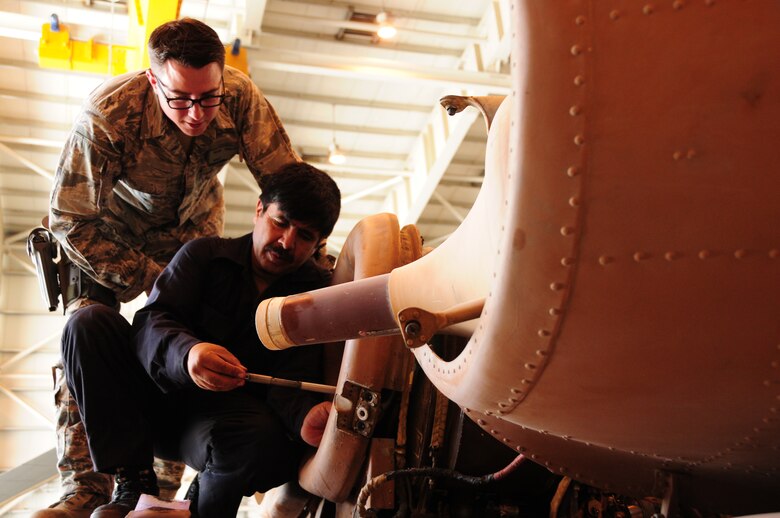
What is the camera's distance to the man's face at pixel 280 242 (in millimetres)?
2807

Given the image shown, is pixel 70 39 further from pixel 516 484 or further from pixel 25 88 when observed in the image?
pixel 516 484

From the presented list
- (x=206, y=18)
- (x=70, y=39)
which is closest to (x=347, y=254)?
(x=70, y=39)

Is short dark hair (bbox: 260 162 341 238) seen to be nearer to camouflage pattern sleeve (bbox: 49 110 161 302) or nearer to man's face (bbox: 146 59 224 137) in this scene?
man's face (bbox: 146 59 224 137)

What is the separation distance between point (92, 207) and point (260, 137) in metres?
0.75

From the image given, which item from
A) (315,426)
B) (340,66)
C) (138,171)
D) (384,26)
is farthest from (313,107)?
(315,426)

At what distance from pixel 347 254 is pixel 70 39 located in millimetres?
5847

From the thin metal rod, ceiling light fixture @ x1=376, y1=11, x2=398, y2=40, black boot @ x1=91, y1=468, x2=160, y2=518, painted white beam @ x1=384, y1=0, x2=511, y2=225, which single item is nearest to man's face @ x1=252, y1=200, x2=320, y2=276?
the thin metal rod

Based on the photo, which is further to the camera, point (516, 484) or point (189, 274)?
point (189, 274)

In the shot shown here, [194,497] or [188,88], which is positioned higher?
[188,88]

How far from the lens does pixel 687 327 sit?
133 centimetres

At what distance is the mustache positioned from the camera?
2809 millimetres

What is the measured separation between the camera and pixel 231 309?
2838 mm

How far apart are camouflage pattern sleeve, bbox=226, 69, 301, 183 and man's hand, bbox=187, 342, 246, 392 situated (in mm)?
1295

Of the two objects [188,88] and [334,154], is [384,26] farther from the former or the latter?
[188,88]
